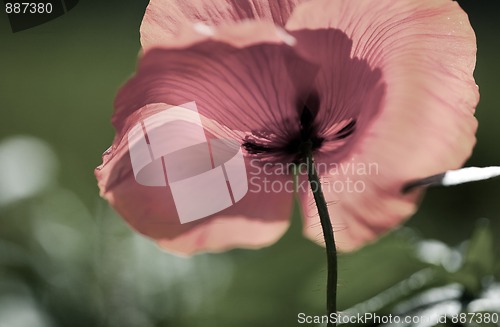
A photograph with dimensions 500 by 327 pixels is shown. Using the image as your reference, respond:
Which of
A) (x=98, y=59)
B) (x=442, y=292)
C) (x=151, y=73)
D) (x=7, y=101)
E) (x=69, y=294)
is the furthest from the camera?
(x=98, y=59)

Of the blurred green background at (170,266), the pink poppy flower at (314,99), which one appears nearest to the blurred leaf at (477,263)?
the blurred green background at (170,266)

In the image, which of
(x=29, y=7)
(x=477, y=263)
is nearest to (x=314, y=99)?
(x=477, y=263)

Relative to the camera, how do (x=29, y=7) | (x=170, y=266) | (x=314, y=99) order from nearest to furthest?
(x=314, y=99)
(x=170, y=266)
(x=29, y=7)

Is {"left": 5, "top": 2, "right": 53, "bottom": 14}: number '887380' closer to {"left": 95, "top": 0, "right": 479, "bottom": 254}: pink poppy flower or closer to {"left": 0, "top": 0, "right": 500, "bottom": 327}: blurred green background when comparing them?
{"left": 0, "top": 0, "right": 500, "bottom": 327}: blurred green background

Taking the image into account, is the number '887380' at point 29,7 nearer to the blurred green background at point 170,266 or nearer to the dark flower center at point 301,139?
the blurred green background at point 170,266

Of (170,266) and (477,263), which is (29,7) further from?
(477,263)

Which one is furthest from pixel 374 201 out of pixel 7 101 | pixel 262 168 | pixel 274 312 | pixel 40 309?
pixel 7 101

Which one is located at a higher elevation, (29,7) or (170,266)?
(29,7)

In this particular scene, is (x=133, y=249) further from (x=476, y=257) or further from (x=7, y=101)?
(x=7, y=101)
